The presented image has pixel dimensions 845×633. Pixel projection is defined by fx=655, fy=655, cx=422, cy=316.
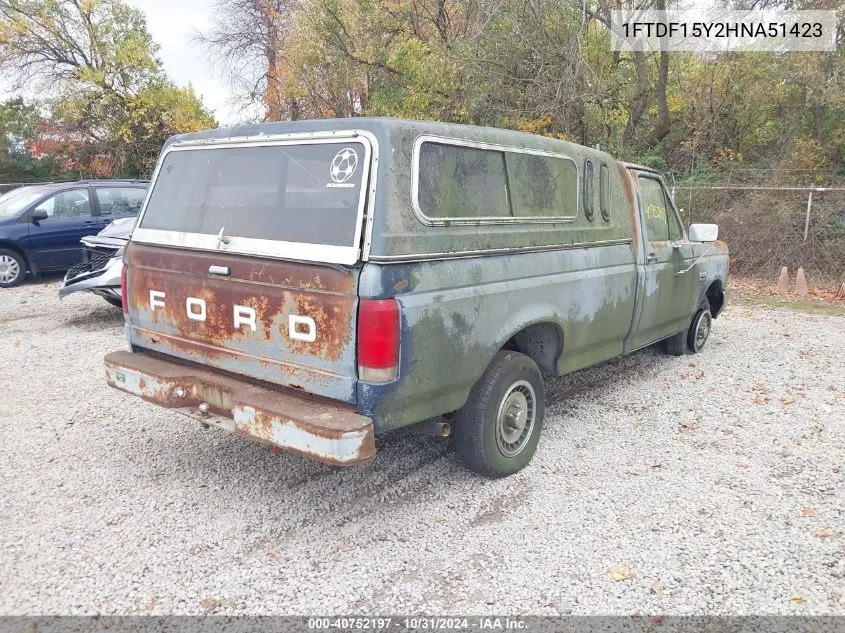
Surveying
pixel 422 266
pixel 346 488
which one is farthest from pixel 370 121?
pixel 346 488

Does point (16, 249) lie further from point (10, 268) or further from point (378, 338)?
point (378, 338)

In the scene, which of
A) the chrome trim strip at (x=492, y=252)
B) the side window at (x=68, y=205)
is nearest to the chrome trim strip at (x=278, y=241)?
the chrome trim strip at (x=492, y=252)

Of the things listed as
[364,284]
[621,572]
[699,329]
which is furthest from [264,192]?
[699,329]

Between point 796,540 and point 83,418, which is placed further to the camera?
point 83,418

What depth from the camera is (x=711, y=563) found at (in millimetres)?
3268

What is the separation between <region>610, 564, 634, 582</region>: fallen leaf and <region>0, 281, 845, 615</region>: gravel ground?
1 centimetres

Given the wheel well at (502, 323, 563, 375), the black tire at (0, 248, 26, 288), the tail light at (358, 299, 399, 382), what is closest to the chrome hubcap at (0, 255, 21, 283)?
the black tire at (0, 248, 26, 288)

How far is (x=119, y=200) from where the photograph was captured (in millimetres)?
11016

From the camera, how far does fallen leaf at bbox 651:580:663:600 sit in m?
3.02

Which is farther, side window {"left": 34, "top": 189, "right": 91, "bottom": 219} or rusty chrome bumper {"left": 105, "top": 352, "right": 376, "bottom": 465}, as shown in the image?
side window {"left": 34, "top": 189, "right": 91, "bottom": 219}

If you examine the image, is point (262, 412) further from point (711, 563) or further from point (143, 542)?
point (711, 563)

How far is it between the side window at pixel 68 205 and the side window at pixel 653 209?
8919 millimetres

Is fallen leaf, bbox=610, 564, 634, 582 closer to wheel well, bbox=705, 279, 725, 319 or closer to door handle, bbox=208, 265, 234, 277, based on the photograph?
door handle, bbox=208, 265, 234, 277

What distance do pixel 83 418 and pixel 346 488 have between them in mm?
2440
